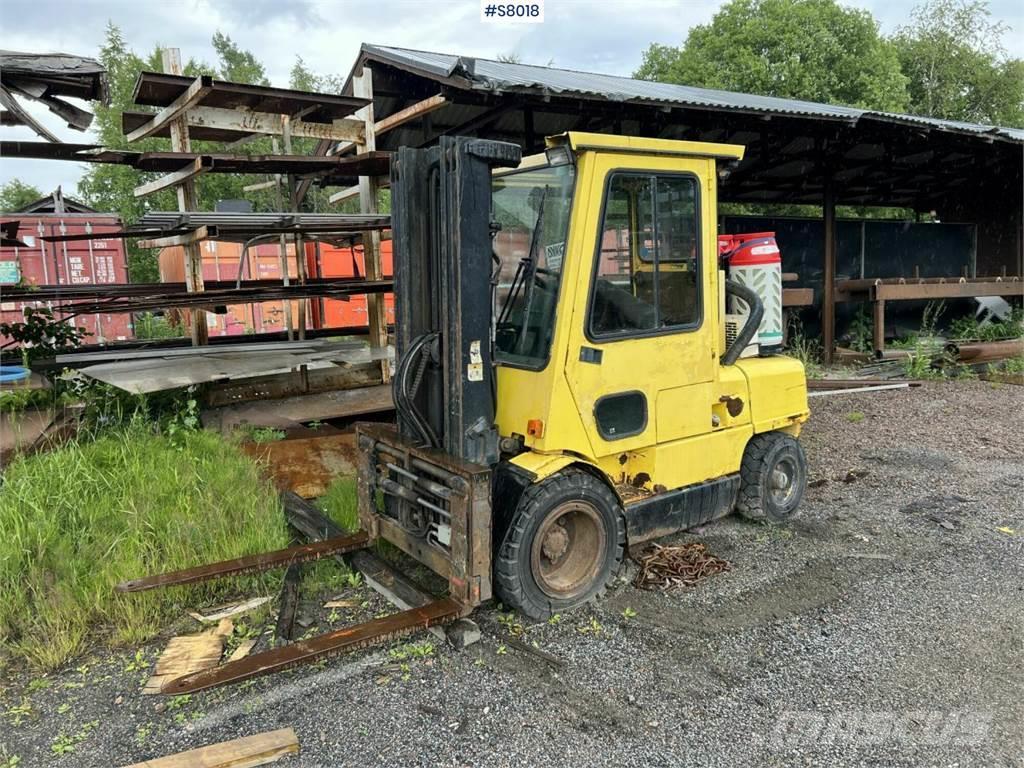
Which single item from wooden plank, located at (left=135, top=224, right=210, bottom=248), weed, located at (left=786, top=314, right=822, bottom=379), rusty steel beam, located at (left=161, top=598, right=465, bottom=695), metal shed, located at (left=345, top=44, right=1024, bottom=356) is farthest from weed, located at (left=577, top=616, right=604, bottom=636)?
weed, located at (left=786, top=314, right=822, bottom=379)

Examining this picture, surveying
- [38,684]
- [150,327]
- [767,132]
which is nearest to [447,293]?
[38,684]

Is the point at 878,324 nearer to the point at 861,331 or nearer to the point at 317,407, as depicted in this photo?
the point at 861,331

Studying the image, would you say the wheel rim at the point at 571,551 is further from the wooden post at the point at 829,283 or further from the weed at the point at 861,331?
the weed at the point at 861,331

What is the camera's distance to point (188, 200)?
19.5ft

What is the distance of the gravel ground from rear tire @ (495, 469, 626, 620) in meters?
0.13

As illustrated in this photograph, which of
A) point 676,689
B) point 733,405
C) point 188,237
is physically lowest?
point 676,689

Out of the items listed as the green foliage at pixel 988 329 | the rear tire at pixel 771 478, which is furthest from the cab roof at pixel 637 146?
the green foliage at pixel 988 329

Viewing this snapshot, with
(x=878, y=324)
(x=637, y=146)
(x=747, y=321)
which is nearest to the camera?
(x=637, y=146)

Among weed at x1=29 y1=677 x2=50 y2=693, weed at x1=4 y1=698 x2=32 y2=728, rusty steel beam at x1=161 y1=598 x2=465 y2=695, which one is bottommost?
weed at x1=4 y1=698 x2=32 y2=728

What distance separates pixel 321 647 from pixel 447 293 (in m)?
1.67

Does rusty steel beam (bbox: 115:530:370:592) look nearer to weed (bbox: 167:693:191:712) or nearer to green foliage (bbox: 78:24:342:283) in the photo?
weed (bbox: 167:693:191:712)

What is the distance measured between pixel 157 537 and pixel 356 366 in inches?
124

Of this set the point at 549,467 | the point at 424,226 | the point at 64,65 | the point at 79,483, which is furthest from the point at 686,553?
the point at 64,65

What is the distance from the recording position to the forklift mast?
11.0ft
